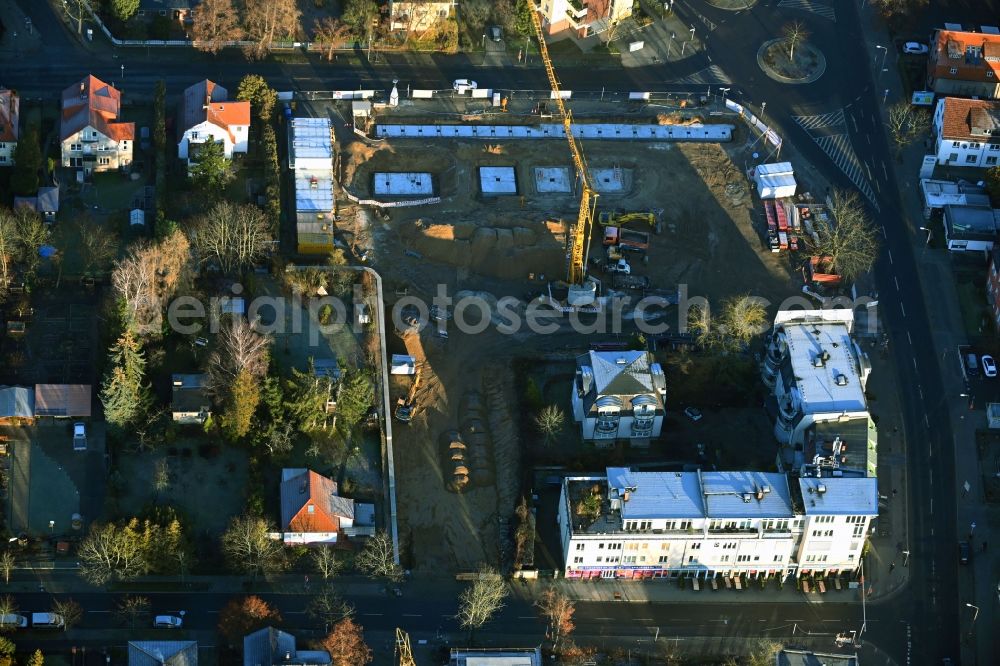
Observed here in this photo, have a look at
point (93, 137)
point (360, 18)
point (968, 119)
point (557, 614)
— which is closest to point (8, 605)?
point (557, 614)

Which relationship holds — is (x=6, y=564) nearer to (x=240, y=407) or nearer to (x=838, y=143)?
(x=240, y=407)

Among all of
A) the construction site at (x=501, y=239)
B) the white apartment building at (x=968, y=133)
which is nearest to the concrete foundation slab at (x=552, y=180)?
the construction site at (x=501, y=239)

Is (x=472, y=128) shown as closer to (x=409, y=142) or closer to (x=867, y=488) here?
(x=409, y=142)

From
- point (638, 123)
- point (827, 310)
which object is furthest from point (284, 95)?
point (827, 310)

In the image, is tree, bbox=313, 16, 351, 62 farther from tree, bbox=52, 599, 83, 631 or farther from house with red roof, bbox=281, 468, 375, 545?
tree, bbox=52, 599, 83, 631

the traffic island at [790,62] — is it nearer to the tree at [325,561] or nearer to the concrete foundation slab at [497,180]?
the concrete foundation slab at [497,180]

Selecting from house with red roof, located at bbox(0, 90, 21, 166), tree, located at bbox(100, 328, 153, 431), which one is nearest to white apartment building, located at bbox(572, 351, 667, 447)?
tree, located at bbox(100, 328, 153, 431)
